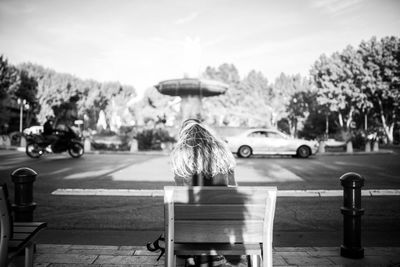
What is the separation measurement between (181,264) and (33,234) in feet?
4.76

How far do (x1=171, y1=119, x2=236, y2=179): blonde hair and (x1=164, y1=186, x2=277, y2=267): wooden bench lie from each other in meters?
0.47

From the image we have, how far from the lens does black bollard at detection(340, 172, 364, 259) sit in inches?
147

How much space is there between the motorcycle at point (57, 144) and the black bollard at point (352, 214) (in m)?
14.4

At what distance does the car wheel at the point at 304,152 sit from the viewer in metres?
18.3

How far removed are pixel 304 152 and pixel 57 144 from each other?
1173cm

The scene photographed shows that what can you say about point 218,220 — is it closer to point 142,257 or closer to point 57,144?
point 142,257

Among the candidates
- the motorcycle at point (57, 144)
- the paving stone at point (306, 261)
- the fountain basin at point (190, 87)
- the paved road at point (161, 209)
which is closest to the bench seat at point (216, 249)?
the paving stone at point (306, 261)

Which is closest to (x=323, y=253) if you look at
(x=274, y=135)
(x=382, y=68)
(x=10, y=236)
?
(x=10, y=236)

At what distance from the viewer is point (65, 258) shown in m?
3.64

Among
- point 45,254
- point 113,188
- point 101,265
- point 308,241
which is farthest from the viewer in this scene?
point 113,188

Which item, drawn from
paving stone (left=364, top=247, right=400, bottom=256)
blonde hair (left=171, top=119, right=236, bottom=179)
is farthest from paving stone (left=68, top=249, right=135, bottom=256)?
paving stone (left=364, top=247, right=400, bottom=256)

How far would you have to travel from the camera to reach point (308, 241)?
181 inches

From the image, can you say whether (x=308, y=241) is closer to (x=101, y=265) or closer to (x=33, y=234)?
(x=101, y=265)

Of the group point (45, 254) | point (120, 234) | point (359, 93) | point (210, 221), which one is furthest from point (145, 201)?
point (359, 93)
